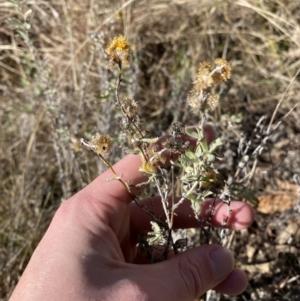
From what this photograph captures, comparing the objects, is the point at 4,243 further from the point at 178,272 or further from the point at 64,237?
the point at 178,272

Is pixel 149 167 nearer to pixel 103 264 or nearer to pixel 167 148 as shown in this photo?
pixel 167 148

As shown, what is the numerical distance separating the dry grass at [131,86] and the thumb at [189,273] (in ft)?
1.99

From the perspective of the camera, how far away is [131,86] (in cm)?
198

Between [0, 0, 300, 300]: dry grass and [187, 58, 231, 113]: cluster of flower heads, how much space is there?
67cm

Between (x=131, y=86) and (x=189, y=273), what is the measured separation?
1009 millimetres

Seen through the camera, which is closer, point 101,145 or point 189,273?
point 101,145

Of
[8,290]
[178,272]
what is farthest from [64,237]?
[8,290]

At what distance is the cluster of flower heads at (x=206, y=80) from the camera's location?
107 centimetres

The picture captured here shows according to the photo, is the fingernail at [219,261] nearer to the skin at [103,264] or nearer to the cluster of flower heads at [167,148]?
the skin at [103,264]

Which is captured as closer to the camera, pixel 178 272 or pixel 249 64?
pixel 178 272

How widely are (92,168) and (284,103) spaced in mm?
940

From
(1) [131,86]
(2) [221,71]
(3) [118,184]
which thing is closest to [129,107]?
(2) [221,71]

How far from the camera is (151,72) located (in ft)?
8.29

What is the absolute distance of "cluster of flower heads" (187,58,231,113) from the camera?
1.07 meters
